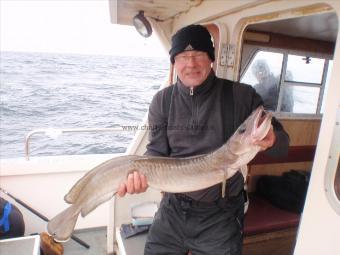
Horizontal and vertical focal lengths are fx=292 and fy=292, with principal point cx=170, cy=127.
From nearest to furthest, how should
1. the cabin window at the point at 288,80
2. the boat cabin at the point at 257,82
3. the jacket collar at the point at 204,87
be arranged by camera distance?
the jacket collar at the point at 204,87 < the boat cabin at the point at 257,82 < the cabin window at the point at 288,80

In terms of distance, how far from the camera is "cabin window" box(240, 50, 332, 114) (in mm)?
4109

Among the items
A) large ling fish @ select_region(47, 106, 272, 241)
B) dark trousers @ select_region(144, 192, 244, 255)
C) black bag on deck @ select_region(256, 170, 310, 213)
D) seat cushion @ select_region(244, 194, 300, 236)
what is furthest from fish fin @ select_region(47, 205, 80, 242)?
black bag on deck @ select_region(256, 170, 310, 213)

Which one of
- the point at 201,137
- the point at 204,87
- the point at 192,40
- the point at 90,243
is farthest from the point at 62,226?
the point at 90,243

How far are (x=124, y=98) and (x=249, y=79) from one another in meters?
14.4

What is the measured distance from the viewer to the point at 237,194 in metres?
2.18

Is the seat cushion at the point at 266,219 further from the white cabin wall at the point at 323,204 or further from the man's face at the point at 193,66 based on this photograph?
the man's face at the point at 193,66

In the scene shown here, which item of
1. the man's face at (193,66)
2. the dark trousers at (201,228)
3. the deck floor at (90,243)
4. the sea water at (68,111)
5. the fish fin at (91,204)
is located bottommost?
the sea water at (68,111)

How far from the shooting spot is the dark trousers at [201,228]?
2.08 metres

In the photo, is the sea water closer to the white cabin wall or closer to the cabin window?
the cabin window

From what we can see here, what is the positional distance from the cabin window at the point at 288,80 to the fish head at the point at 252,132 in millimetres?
2498

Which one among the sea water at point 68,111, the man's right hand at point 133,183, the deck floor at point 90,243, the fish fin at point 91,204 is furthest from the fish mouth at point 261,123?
the sea water at point 68,111

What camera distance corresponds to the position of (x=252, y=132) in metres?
1.61

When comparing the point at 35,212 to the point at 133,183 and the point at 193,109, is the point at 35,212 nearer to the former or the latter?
the point at 133,183

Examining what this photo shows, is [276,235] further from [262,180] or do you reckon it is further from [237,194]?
[237,194]
